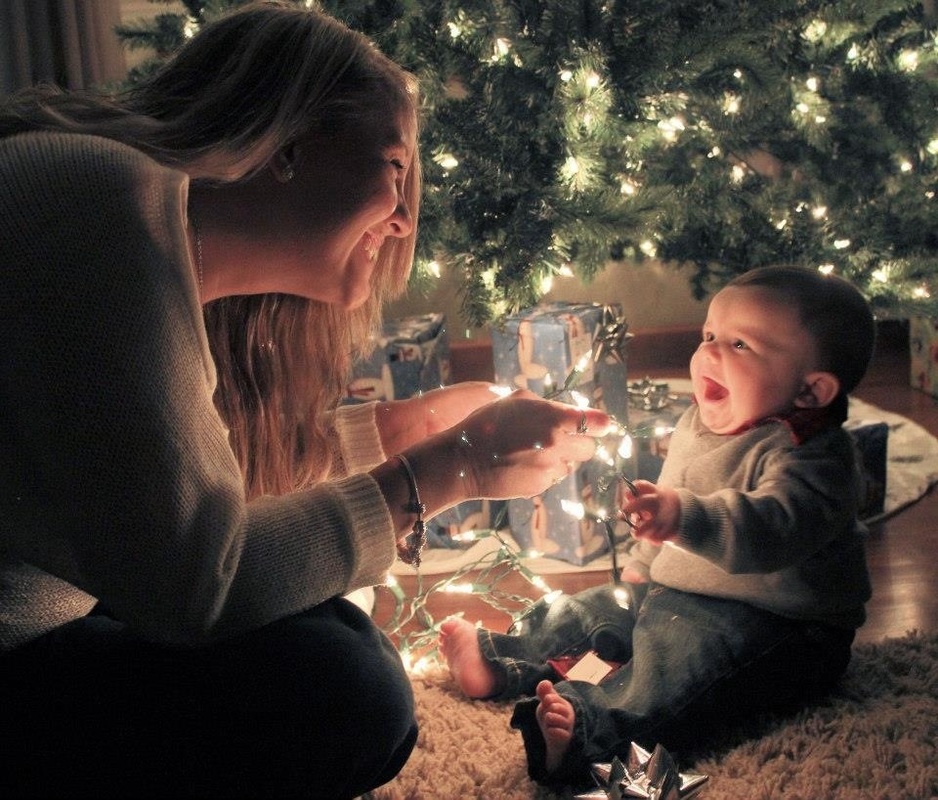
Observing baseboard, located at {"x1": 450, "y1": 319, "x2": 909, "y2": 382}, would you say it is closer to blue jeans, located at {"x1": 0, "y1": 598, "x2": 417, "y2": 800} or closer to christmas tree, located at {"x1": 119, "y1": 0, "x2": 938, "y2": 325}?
christmas tree, located at {"x1": 119, "y1": 0, "x2": 938, "y2": 325}

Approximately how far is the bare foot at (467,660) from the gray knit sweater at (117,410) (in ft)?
1.68

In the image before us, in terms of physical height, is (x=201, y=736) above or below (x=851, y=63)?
below

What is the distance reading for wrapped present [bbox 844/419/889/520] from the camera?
1.65 metres

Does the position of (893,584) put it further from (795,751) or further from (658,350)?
(658,350)

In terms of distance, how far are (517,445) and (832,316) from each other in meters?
0.48

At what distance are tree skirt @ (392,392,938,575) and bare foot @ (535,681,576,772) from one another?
21.8 inches

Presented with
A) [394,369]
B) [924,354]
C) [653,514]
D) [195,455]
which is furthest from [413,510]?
[924,354]

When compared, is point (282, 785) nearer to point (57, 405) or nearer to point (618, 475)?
point (57, 405)

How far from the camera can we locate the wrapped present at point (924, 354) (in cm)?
237

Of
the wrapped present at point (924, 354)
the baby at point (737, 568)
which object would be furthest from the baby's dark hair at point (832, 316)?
the wrapped present at point (924, 354)

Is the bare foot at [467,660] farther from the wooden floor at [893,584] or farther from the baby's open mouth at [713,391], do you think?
the baby's open mouth at [713,391]

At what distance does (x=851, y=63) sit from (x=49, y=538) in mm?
1646

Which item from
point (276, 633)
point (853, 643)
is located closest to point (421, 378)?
point (853, 643)

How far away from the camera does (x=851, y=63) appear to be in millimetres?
1763
